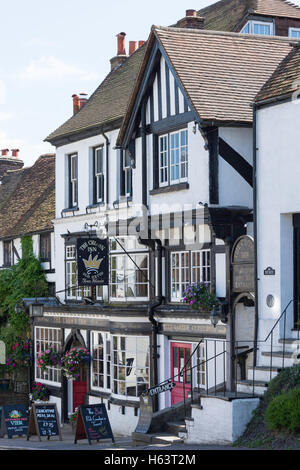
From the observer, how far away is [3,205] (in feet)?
129

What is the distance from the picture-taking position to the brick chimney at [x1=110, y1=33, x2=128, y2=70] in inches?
1292

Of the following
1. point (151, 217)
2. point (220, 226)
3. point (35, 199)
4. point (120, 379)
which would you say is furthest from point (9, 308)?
point (220, 226)

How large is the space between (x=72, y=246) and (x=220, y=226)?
381 inches

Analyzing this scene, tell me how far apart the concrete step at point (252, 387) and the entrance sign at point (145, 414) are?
3207mm

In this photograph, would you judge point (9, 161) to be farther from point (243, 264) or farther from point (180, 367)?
point (243, 264)

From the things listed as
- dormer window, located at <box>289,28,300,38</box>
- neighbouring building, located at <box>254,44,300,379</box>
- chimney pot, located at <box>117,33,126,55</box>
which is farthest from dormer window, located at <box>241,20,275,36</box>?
neighbouring building, located at <box>254,44,300,379</box>

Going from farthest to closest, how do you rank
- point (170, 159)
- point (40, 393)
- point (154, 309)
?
1. point (40, 393)
2. point (154, 309)
3. point (170, 159)

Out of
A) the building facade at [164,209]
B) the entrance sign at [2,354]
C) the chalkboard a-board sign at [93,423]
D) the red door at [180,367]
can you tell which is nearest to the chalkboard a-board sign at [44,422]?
the chalkboard a-board sign at [93,423]

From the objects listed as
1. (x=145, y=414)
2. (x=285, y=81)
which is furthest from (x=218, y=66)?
(x=145, y=414)

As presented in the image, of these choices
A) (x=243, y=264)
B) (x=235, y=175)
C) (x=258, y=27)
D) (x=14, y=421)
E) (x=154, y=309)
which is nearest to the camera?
(x=243, y=264)

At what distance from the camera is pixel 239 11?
3033 cm

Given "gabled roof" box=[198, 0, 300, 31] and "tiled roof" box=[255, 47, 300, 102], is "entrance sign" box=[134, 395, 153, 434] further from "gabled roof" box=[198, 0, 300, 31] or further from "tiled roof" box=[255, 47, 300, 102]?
"gabled roof" box=[198, 0, 300, 31]

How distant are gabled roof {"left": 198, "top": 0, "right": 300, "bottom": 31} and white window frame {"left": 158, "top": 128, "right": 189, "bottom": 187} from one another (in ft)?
21.6

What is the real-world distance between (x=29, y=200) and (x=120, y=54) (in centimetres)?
738
